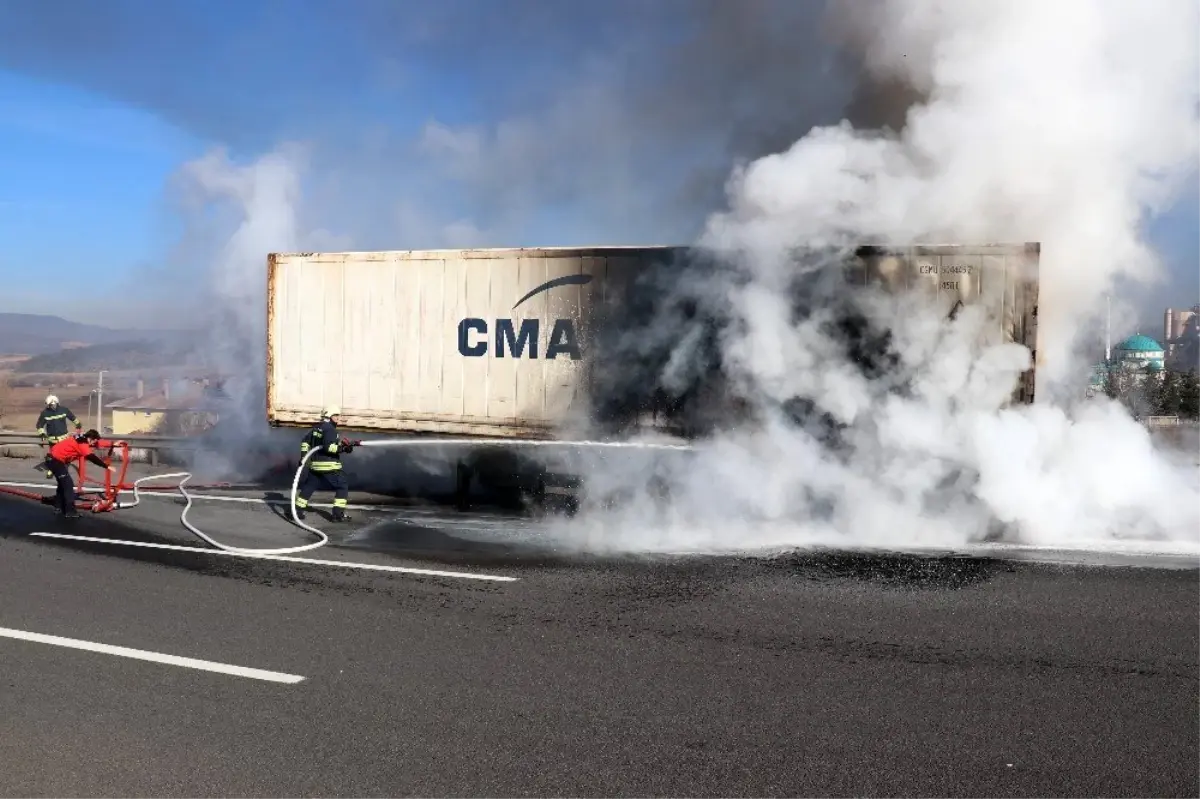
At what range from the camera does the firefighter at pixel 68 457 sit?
10750mm

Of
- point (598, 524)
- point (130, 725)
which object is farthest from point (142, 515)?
point (130, 725)

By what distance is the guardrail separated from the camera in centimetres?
1717

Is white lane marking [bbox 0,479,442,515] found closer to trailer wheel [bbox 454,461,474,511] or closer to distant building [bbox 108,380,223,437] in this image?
trailer wheel [bbox 454,461,474,511]

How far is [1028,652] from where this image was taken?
17.8 feet

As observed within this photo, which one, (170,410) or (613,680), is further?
(170,410)

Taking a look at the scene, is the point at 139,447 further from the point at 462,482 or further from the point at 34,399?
the point at 34,399

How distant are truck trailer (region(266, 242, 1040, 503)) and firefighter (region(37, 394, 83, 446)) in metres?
2.93

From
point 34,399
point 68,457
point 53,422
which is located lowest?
point 34,399

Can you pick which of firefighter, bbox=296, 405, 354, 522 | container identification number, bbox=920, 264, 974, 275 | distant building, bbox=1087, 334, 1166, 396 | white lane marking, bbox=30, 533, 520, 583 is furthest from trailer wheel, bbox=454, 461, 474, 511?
distant building, bbox=1087, 334, 1166, 396

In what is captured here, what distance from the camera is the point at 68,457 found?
427 inches

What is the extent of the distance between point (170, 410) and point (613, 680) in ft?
83.4

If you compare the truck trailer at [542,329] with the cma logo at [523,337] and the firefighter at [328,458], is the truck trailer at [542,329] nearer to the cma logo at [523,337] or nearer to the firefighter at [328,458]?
the cma logo at [523,337]

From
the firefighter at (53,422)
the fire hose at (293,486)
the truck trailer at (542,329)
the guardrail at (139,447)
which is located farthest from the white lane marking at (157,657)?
the guardrail at (139,447)

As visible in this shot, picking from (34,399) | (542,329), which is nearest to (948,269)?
(542,329)
